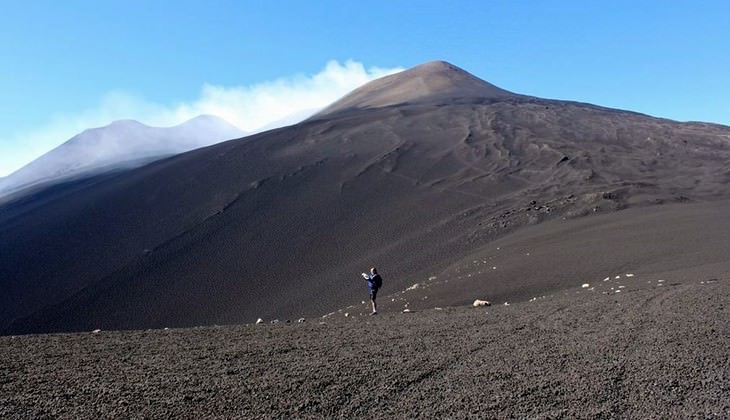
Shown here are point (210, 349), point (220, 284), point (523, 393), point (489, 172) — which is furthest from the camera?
point (489, 172)

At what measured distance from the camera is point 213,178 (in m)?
37.0

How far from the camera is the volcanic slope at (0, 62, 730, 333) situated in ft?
77.5

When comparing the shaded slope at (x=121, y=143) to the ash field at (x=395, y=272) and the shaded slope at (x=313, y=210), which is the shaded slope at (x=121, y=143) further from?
the shaded slope at (x=313, y=210)

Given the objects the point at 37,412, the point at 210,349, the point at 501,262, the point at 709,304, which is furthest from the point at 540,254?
the point at 37,412

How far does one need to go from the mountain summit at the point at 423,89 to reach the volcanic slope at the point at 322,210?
42.3ft

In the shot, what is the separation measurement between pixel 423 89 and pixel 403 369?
189ft

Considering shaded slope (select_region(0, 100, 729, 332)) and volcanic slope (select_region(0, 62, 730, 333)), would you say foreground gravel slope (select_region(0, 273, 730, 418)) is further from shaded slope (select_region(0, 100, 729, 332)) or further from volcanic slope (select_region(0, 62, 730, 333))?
shaded slope (select_region(0, 100, 729, 332))

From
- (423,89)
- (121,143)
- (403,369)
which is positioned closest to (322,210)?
(403,369)

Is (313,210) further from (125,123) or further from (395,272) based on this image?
(125,123)

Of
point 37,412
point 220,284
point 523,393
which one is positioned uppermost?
point 37,412

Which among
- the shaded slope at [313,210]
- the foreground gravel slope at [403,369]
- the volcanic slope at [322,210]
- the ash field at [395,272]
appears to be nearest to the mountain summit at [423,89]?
the ash field at [395,272]

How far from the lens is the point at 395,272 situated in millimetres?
23484

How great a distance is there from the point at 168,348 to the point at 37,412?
3.26 meters

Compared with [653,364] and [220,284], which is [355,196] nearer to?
[220,284]
